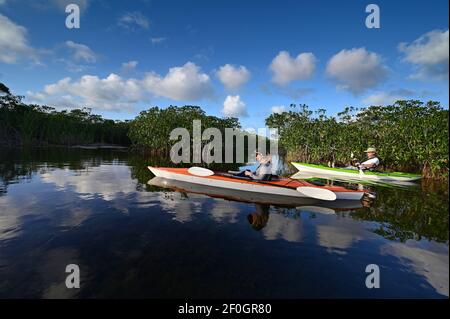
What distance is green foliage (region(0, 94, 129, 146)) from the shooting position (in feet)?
183

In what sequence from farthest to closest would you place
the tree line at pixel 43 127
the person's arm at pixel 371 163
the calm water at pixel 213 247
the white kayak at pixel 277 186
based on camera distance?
the tree line at pixel 43 127, the person's arm at pixel 371 163, the white kayak at pixel 277 186, the calm water at pixel 213 247

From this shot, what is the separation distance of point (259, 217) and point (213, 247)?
9.82ft

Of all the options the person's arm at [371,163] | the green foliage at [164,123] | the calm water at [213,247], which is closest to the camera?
the calm water at [213,247]

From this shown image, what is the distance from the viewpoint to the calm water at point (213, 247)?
4.25m

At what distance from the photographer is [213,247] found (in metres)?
5.81

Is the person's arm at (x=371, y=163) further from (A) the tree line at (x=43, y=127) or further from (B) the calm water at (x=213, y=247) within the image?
(A) the tree line at (x=43, y=127)

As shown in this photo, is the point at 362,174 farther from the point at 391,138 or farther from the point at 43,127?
the point at 43,127

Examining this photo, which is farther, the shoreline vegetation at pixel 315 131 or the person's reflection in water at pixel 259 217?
the shoreline vegetation at pixel 315 131

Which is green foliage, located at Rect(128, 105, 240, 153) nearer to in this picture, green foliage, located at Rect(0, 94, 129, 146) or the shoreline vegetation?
the shoreline vegetation

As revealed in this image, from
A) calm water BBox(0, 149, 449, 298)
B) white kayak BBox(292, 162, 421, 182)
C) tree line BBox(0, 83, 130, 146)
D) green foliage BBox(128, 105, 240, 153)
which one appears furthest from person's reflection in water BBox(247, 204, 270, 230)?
tree line BBox(0, 83, 130, 146)

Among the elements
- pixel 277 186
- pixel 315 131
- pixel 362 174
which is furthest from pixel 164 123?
pixel 277 186

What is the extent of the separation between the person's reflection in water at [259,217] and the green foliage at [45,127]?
6587 centimetres

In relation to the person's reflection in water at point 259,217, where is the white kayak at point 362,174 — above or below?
above

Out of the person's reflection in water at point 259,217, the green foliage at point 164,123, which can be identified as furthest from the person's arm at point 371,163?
the green foliage at point 164,123
